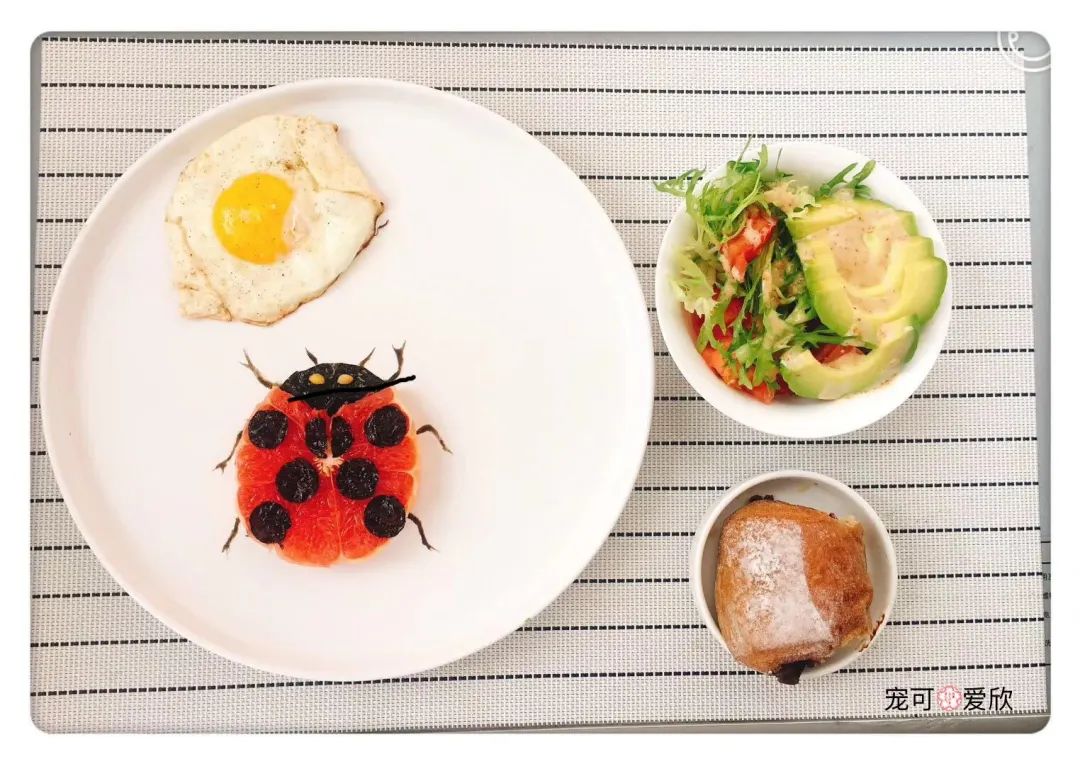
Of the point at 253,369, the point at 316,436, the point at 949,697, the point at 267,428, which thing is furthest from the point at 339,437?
the point at 949,697

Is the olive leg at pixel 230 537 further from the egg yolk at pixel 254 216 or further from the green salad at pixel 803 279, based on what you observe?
the green salad at pixel 803 279

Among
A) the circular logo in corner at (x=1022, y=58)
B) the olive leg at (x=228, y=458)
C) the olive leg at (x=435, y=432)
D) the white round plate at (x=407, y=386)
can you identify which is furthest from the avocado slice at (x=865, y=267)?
the olive leg at (x=228, y=458)

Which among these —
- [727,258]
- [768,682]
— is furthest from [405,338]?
[768,682]

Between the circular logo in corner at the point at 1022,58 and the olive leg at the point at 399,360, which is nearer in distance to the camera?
the olive leg at the point at 399,360

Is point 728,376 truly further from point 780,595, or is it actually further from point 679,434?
point 780,595

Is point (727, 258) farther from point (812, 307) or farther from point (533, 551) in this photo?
point (533, 551)

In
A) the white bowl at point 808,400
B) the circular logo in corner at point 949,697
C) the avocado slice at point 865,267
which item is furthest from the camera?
the circular logo in corner at point 949,697

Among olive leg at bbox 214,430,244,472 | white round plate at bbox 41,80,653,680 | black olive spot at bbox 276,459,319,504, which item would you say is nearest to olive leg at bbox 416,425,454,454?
white round plate at bbox 41,80,653,680
